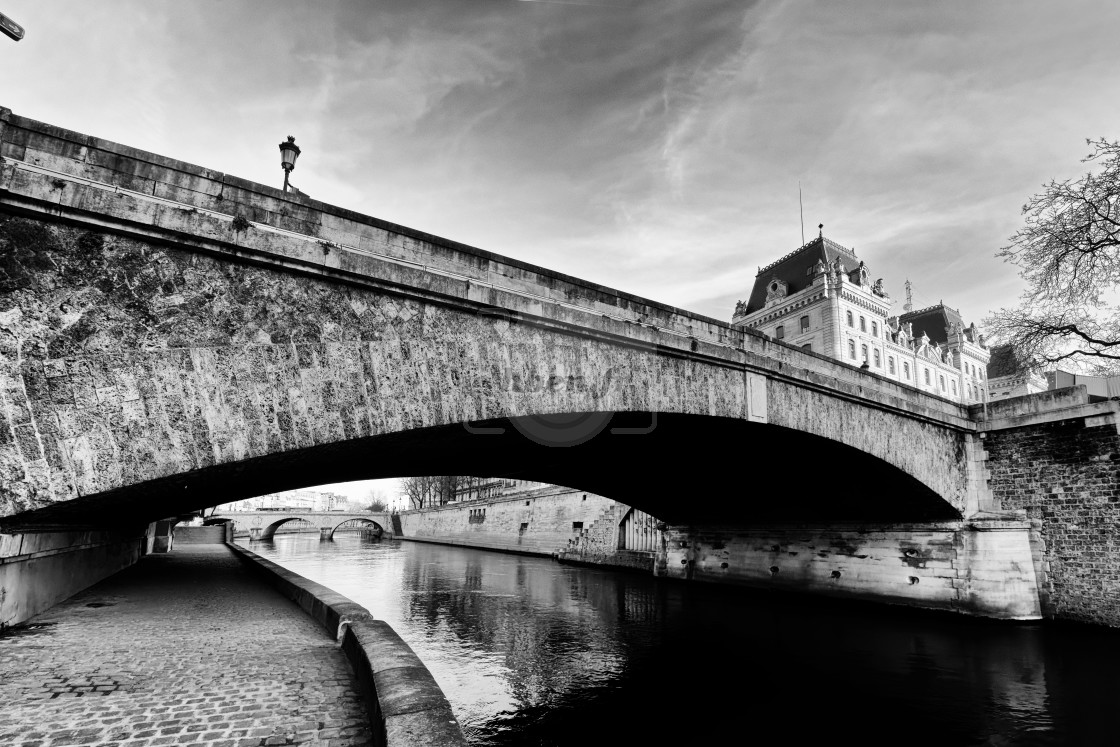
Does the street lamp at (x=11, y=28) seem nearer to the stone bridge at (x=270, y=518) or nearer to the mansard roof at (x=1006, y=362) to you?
the mansard roof at (x=1006, y=362)

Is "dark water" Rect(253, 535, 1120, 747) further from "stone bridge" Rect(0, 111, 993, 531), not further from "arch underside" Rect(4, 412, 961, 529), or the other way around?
"stone bridge" Rect(0, 111, 993, 531)

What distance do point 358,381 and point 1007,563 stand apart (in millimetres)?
15715

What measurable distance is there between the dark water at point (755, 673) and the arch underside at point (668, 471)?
2.81 metres

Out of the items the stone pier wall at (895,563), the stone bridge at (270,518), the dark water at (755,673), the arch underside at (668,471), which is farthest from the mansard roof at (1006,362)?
the stone bridge at (270,518)

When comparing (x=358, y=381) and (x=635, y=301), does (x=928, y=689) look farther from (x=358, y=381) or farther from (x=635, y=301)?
(x=358, y=381)

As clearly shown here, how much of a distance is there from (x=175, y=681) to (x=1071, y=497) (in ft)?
57.6

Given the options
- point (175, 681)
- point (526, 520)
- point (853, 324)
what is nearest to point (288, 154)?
point (175, 681)

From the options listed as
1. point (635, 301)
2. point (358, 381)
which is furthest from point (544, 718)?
point (635, 301)

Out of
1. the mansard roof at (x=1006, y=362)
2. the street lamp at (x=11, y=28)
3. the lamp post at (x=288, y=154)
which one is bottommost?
the street lamp at (x=11, y=28)

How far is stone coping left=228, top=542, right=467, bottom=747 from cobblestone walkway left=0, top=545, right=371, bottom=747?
0.21 meters

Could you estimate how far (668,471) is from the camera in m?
15.4

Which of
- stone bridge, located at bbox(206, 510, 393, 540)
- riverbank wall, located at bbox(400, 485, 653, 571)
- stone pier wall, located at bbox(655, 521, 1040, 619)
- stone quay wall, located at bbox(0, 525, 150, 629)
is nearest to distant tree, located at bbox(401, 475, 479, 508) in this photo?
stone bridge, located at bbox(206, 510, 393, 540)

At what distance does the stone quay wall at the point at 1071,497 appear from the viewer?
13.2m

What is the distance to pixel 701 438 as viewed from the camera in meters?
11.3
